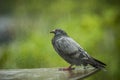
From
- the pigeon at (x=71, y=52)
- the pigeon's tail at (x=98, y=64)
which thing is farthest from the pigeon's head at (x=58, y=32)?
the pigeon's tail at (x=98, y=64)

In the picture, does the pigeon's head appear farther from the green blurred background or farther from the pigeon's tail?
the pigeon's tail

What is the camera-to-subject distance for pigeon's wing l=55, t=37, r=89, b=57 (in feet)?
9.19

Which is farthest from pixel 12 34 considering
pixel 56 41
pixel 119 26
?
pixel 119 26

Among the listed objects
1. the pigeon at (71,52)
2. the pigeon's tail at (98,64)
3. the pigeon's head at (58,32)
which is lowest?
the pigeon's tail at (98,64)

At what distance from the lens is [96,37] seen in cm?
285

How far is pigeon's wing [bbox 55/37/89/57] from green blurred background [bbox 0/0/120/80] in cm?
4

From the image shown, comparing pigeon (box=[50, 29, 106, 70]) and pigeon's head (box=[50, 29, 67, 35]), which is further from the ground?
pigeon's head (box=[50, 29, 67, 35])

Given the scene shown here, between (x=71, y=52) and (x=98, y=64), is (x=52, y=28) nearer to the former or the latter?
(x=71, y=52)

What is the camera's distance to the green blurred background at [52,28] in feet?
9.22

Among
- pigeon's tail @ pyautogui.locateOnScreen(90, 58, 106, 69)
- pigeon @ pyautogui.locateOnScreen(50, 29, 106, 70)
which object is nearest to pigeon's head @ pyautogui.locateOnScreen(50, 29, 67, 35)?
pigeon @ pyautogui.locateOnScreen(50, 29, 106, 70)

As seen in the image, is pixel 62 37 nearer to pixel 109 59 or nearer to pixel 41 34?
pixel 41 34

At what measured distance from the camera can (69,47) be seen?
111 inches

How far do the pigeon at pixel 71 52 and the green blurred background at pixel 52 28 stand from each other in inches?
1.4

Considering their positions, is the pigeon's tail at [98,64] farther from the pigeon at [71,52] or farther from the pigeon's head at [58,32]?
the pigeon's head at [58,32]
